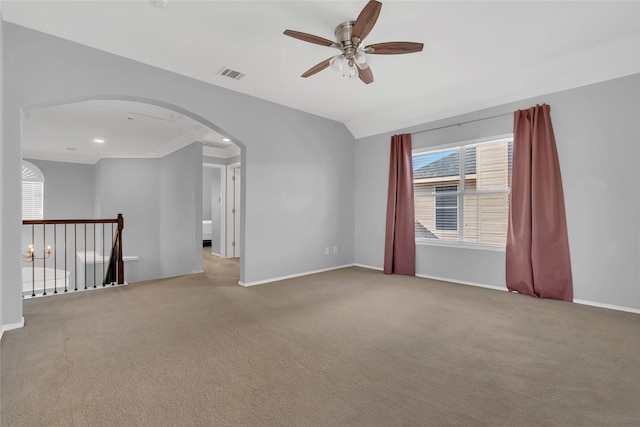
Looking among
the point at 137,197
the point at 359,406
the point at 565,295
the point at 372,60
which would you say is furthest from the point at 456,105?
the point at 137,197

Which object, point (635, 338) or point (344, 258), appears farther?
point (344, 258)

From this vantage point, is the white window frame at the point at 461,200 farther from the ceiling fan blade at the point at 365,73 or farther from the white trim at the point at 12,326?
the white trim at the point at 12,326

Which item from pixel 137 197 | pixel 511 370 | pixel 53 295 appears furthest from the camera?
pixel 137 197

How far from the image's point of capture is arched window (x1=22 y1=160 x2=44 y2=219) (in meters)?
7.68

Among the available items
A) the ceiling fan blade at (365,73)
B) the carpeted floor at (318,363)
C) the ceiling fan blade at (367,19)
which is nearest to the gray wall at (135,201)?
the carpeted floor at (318,363)

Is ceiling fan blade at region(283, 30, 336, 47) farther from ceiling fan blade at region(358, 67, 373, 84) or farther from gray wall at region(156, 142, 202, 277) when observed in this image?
gray wall at region(156, 142, 202, 277)

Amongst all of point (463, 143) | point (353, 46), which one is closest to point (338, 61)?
point (353, 46)

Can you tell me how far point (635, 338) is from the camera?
253cm

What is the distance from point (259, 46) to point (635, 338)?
4512 mm

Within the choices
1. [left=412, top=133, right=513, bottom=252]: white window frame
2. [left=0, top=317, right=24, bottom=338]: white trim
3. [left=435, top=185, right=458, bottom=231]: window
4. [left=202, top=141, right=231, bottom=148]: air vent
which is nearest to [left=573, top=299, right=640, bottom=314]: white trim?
[left=412, top=133, right=513, bottom=252]: white window frame

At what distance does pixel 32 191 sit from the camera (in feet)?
25.4

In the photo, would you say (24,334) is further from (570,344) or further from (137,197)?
(137,197)

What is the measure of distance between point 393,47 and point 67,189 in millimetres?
9713

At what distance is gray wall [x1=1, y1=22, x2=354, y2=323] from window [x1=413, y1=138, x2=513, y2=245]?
151cm
